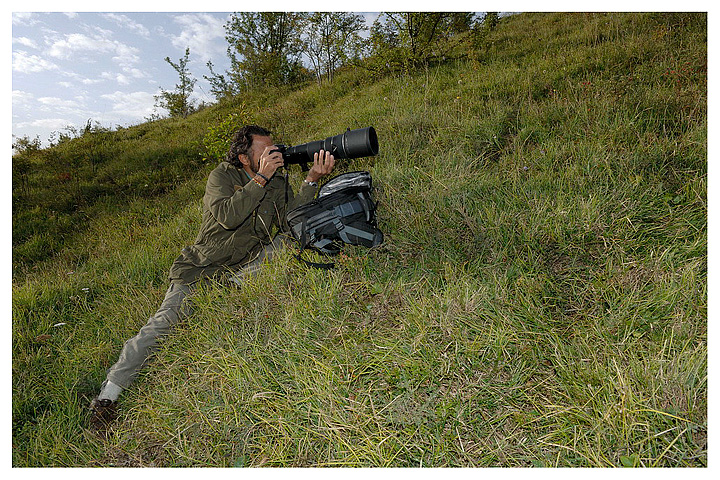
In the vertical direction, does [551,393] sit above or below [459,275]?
below

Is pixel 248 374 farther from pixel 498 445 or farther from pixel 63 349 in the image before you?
pixel 63 349

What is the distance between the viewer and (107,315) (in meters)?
3.27

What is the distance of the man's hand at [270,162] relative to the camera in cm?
276

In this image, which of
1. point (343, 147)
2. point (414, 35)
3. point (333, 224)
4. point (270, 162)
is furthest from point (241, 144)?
point (414, 35)

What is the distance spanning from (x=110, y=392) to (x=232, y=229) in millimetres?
1386

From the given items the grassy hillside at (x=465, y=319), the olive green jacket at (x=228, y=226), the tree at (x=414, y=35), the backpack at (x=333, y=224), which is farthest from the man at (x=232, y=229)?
the tree at (x=414, y=35)

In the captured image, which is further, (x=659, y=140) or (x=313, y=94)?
(x=313, y=94)

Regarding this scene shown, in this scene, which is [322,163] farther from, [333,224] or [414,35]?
[414,35]

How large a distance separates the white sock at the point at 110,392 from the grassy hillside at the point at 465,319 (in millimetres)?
62

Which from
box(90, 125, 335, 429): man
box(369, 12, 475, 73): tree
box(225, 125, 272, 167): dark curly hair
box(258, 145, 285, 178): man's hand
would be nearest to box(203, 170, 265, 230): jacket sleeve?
box(90, 125, 335, 429): man

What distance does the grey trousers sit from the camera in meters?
2.34

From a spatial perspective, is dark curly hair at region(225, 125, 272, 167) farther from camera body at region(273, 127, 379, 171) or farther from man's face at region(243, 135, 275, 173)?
camera body at region(273, 127, 379, 171)

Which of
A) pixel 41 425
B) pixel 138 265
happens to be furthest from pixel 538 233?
pixel 138 265

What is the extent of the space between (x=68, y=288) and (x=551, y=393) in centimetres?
458
